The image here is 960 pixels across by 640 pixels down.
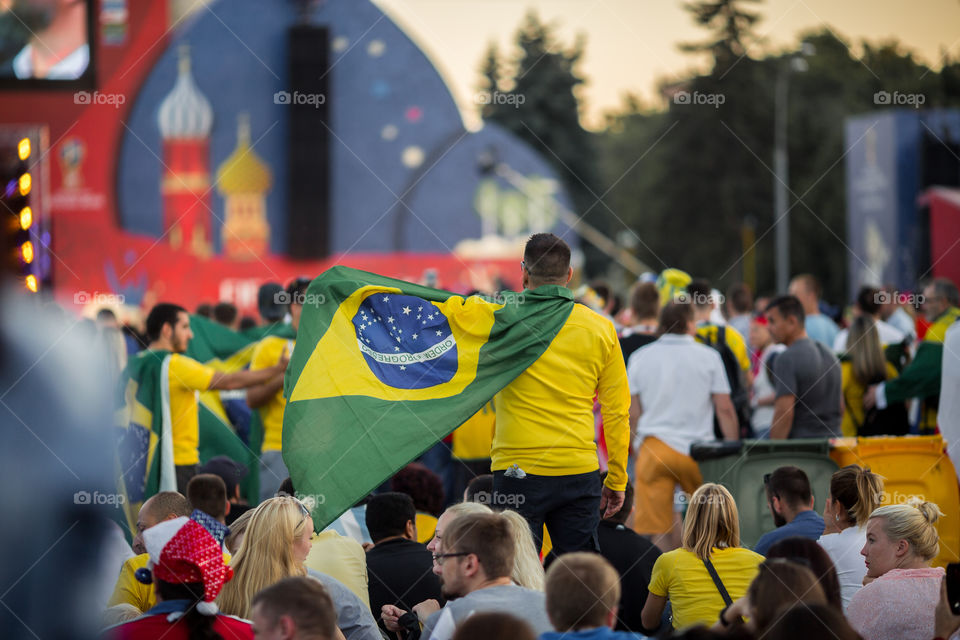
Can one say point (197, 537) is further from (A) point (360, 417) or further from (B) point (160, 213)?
(B) point (160, 213)

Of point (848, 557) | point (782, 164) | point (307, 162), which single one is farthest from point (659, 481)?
point (782, 164)

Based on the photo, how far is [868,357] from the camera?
9.80m

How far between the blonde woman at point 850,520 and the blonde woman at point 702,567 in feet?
2.07

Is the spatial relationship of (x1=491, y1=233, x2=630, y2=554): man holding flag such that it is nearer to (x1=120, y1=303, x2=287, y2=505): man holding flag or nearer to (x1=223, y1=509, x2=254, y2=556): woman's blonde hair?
(x1=223, y1=509, x2=254, y2=556): woman's blonde hair

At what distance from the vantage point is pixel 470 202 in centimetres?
2919

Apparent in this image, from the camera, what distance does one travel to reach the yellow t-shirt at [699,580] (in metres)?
5.41

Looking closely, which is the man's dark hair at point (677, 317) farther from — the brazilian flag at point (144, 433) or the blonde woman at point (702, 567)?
the brazilian flag at point (144, 433)

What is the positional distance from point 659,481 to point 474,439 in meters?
1.79

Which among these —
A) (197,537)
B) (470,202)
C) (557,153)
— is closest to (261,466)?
(197,537)

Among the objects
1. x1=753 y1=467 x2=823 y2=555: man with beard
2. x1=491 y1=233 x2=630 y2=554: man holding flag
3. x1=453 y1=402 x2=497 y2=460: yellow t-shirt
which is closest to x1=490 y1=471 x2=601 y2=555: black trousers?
x1=491 y1=233 x2=630 y2=554: man holding flag

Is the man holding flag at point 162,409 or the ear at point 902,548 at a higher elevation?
the man holding flag at point 162,409

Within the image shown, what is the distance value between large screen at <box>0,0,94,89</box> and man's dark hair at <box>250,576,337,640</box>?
3.98m

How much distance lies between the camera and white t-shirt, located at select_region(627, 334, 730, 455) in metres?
8.67

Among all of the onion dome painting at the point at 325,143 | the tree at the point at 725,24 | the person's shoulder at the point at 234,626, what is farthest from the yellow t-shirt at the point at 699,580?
the tree at the point at 725,24
